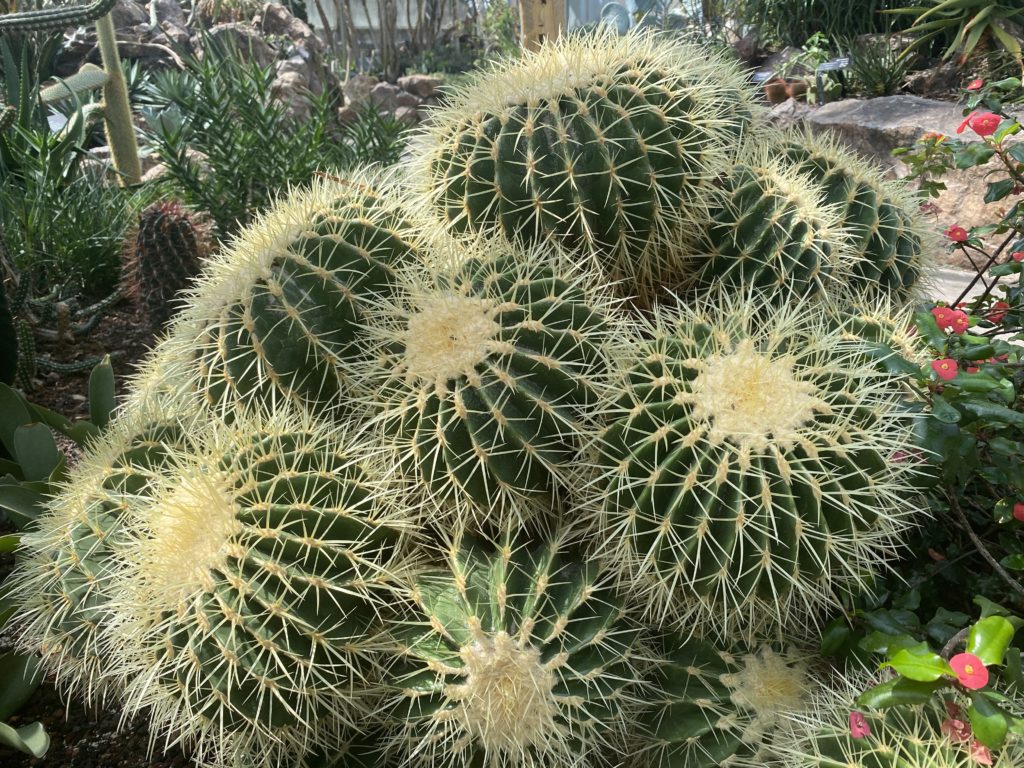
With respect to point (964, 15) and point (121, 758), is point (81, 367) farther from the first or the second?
point (964, 15)

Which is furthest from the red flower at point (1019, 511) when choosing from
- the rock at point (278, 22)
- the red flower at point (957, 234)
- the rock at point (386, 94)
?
the rock at point (278, 22)

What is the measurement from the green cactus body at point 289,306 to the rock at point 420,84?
38.5ft

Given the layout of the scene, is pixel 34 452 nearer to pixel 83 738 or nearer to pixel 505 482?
pixel 83 738

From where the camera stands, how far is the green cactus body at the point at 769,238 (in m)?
1.73

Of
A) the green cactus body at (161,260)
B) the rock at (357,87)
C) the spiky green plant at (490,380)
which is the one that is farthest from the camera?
the rock at (357,87)

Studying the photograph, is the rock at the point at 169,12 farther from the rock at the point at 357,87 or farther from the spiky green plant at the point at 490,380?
the spiky green plant at the point at 490,380

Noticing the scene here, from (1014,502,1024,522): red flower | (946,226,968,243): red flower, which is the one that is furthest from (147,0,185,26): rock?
(1014,502,1024,522): red flower

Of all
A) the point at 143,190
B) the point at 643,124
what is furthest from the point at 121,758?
the point at 143,190

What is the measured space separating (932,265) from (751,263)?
26.9 inches

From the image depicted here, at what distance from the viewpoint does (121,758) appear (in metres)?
1.66

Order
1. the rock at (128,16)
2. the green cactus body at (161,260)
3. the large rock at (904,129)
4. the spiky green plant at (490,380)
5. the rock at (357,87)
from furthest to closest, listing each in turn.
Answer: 1. the rock at (128,16)
2. the rock at (357,87)
3. the large rock at (904,129)
4. the green cactus body at (161,260)
5. the spiky green plant at (490,380)

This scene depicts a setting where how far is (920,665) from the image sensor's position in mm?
1085

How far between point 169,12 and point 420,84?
6313 mm

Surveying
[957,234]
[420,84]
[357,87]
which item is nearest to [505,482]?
[957,234]
